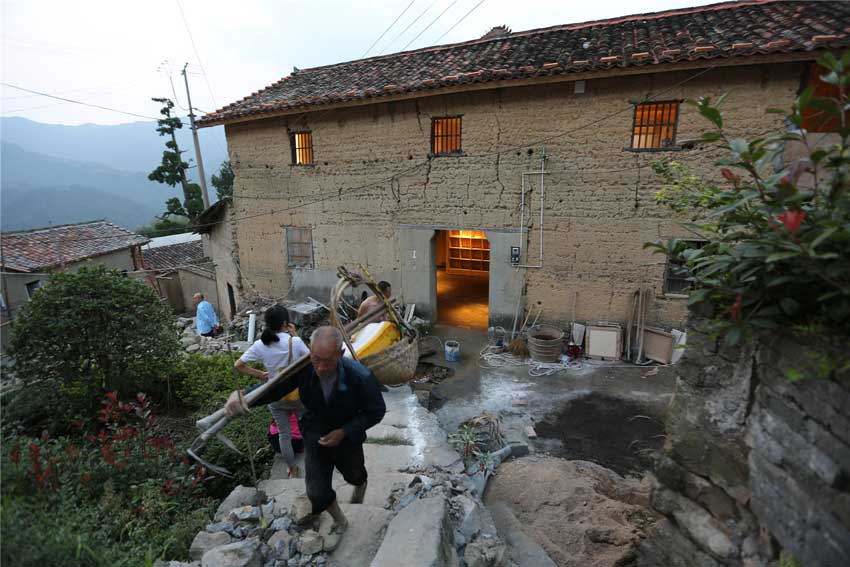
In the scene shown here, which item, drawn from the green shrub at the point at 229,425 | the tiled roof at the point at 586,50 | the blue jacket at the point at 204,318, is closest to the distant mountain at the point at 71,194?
the blue jacket at the point at 204,318

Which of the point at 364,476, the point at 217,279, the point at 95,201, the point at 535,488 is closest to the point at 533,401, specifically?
the point at 535,488

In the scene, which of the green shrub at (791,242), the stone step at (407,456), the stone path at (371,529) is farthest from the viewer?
the stone step at (407,456)

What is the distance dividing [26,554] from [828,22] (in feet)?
37.2

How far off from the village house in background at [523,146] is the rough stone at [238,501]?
22.7ft

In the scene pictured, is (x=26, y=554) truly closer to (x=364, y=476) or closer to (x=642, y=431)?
(x=364, y=476)

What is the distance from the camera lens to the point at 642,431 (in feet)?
20.1

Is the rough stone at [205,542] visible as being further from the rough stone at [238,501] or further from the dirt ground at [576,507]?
the dirt ground at [576,507]

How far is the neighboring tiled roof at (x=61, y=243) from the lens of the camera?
14.3 m

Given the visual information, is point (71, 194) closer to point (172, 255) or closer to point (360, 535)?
point (172, 255)

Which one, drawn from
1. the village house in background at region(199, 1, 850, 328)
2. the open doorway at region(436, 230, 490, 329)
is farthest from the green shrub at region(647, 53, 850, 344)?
the open doorway at region(436, 230, 490, 329)

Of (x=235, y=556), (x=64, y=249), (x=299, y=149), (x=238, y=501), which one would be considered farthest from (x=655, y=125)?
(x=64, y=249)

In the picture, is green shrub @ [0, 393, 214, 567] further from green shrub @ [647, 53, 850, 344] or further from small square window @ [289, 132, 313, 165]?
small square window @ [289, 132, 313, 165]

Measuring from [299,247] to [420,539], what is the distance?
10.3 meters

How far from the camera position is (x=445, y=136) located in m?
9.62
